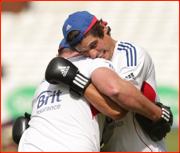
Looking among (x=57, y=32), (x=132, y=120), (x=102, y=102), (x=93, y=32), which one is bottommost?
(x=57, y=32)

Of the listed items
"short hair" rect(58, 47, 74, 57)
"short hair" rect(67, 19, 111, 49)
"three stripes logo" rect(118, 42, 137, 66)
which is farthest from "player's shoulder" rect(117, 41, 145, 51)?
"short hair" rect(58, 47, 74, 57)

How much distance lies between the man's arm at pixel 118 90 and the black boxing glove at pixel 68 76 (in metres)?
0.10

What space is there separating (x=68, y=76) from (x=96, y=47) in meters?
0.64

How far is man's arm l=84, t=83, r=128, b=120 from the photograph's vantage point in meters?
1.88

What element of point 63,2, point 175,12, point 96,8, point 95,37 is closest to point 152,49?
point 175,12

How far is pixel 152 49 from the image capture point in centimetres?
870

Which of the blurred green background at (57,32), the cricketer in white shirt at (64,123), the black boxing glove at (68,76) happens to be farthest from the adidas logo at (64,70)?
the blurred green background at (57,32)

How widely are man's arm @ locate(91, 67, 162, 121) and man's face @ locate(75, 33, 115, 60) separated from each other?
0.53 m

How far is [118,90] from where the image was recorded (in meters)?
1.77

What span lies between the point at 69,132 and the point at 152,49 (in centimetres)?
742

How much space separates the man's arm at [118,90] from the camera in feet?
5.85

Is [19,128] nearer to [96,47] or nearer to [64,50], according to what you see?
[64,50]

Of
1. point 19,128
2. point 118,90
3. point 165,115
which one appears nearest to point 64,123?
point 118,90

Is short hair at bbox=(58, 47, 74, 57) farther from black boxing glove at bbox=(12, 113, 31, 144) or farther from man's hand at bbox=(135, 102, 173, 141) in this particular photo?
man's hand at bbox=(135, 102, 173, 141)
